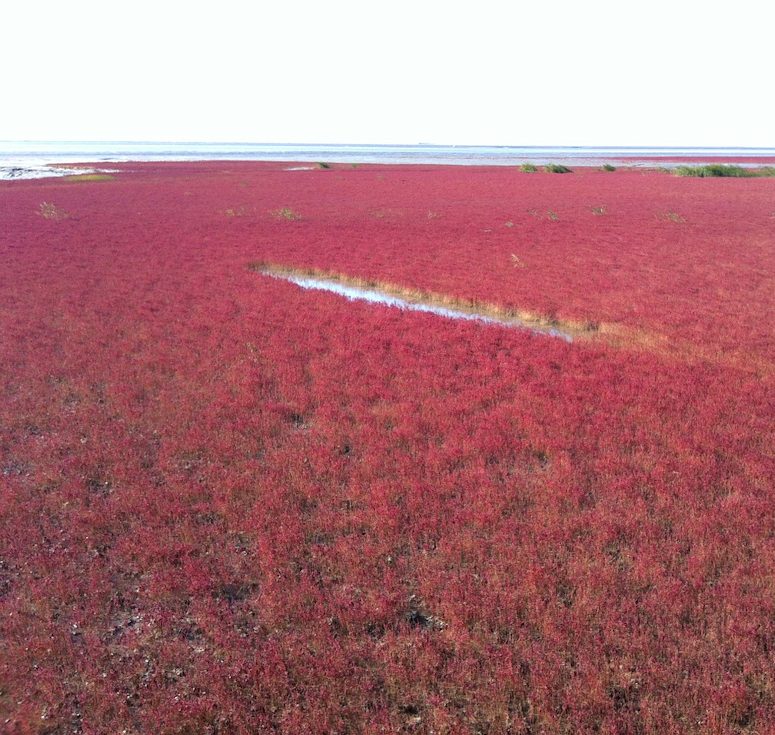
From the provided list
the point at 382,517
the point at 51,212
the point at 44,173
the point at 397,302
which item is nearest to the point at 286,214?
the point at 51,212

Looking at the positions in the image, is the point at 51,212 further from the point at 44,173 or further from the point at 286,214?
the point at 44,173

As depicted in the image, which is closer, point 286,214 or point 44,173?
point 286,214

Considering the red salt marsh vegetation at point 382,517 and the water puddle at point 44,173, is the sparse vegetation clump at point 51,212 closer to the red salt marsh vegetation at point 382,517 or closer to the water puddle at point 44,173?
the red salt marsh vegetation at point 382,517

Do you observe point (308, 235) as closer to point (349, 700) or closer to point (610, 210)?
point (610, 210)

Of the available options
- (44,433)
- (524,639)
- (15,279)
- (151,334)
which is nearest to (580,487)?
(524,639)

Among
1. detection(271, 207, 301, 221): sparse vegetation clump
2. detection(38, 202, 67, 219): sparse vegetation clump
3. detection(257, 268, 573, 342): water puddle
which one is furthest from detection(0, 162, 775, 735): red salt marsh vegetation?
detection(38, 202, 67, 219): sparse vegetation clump

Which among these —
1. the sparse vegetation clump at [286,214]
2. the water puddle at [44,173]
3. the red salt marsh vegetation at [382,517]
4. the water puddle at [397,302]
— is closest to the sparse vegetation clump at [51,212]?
the sparse vegetation clump at [286,214]
